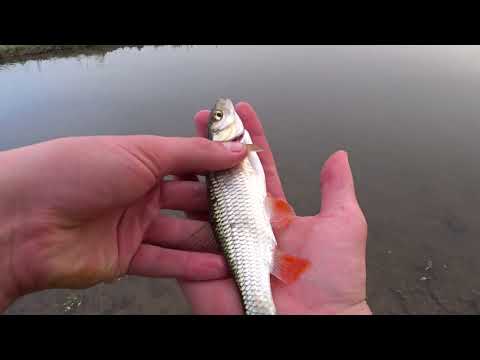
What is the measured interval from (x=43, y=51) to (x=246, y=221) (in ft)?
49.9

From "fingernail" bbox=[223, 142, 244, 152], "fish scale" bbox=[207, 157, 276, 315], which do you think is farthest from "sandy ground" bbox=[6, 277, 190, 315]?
"fingernail" bbox=[223, 142, 244, 152]

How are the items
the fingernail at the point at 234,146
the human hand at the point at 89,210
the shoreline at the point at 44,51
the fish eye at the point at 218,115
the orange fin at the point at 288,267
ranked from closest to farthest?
the human hand at the point at 89,210 < the orange fin at the point at 288,267 < the fingernail at the point at 234,146 < the fish eye at the point at 218,115 < the shoreline at the point at 44,51

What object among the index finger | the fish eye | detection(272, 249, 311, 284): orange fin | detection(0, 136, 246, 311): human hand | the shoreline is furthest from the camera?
the shoreline

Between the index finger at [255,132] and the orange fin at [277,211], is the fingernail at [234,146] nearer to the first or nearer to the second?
the orange fin at [277,211]

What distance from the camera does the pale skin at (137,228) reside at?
93.0 inches

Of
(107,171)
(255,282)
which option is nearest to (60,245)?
(107,171)

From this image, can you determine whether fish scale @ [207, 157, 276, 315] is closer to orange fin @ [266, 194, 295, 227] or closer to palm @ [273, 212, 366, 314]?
orange fin @ [266, 194, 295, 227]

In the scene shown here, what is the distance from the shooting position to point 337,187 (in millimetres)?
2879

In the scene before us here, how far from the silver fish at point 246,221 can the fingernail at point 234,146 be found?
9 cm

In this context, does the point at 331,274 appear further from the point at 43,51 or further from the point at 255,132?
the point at 43,51

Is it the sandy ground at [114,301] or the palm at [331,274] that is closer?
the palm at [331,274]

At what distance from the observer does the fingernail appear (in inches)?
107

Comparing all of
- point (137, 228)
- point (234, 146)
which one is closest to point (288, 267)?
point (234, 146)

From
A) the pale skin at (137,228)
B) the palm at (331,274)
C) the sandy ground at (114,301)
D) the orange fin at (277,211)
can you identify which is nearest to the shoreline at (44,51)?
the sandy ground at (114,301)
